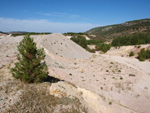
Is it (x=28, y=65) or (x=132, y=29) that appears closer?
(x=28, y=65)

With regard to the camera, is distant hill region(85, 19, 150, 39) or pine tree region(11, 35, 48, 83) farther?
distant hill region(85, 19, 150, 39)

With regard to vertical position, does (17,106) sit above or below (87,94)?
above

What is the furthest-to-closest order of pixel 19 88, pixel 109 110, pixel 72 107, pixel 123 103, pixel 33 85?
pixel 123 103 < pixel 109 110 < pixel 33 85 < pixel 19 88 < pixel 72 107

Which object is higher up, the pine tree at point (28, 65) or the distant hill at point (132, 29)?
the distant hill at point (132, 29)

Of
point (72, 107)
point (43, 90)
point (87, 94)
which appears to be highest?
point (43, 90)

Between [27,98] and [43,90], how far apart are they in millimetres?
1267

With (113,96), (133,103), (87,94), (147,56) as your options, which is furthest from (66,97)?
(147,56)

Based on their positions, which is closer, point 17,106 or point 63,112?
point 17,106

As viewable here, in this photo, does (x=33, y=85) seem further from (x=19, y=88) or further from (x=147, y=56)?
(x=147, y=56)

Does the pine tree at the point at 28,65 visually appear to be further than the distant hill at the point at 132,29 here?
No

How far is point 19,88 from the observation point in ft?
23.6

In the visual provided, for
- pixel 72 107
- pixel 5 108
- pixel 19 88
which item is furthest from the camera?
pixel 19 88

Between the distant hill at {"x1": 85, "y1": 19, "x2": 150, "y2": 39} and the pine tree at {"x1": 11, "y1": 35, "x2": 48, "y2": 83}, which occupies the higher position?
the distant hill at {"x1": 85, "y1": 19, "x2": 150, "y2": 39}

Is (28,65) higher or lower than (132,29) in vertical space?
lower
